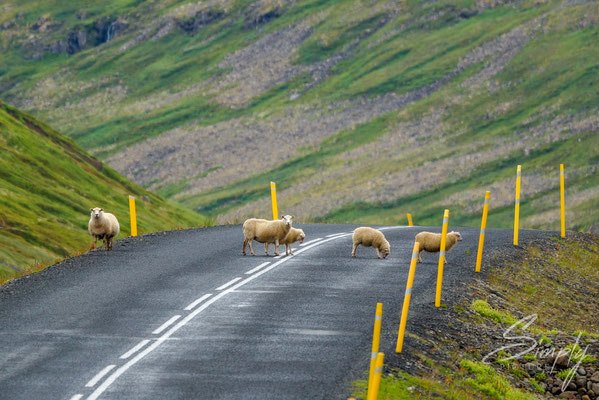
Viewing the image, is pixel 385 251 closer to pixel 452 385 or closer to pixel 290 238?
pixel 290 238

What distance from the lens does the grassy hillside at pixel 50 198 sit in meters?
32.7

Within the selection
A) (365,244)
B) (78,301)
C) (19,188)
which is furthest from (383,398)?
(19,188)

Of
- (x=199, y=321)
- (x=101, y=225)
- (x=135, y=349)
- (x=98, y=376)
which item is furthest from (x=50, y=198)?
(x=98, y=376)

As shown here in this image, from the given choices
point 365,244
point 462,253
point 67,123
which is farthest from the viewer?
point 67,123

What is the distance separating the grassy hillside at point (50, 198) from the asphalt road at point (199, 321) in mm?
6103

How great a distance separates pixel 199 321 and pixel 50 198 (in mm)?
26010

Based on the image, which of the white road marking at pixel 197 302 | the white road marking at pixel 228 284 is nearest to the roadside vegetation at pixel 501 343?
the white road marking at pixel 197 302

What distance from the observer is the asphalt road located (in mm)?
13102

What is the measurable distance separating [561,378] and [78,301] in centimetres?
937

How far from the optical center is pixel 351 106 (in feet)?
428

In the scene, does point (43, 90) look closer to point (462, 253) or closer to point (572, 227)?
point (572, 227)

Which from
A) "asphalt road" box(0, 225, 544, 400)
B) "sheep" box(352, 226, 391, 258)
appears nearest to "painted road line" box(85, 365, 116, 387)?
"asphalt road" box(0, 225, 544, 400)

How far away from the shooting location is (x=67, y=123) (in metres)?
162

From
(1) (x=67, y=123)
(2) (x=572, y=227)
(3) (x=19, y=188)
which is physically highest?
(1) (x=67, y=123)
